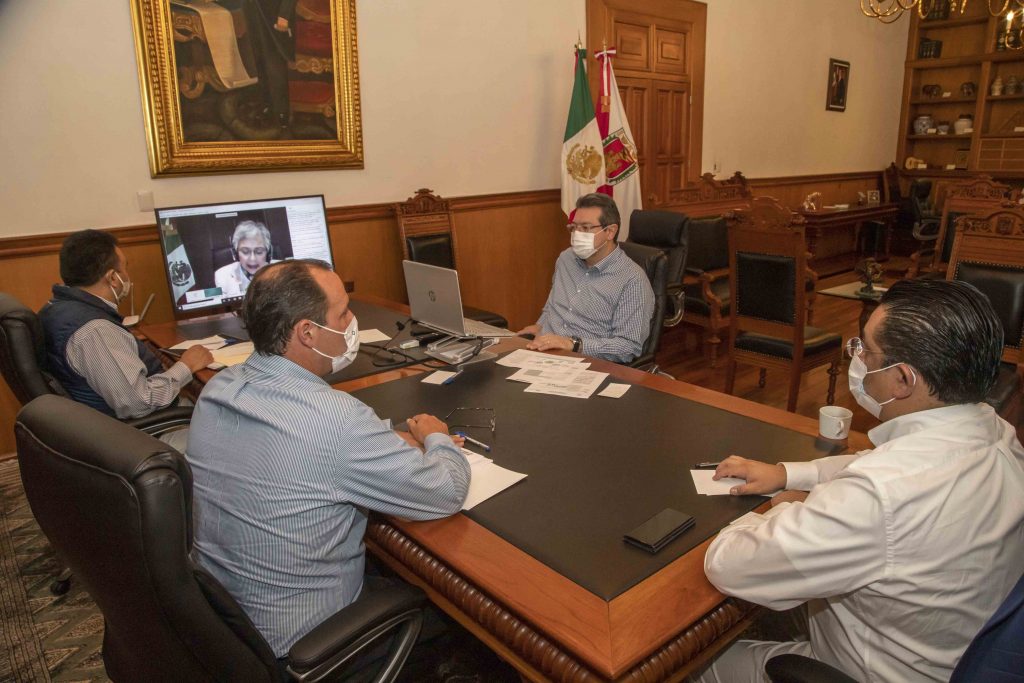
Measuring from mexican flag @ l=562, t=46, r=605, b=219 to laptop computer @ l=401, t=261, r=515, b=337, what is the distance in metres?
2.26

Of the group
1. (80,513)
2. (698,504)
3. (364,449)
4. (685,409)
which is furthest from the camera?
(685,409)

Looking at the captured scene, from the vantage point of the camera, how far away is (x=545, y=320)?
3.02 m

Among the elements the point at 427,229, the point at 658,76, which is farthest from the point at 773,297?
the point at 658,76

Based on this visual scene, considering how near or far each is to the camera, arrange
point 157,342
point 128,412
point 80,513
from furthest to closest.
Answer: point 157,342
point 128,412
point 80,513

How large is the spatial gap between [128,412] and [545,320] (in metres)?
1.67

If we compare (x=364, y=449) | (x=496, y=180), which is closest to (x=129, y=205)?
(x=496, y=180)

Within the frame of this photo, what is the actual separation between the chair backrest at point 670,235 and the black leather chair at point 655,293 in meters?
1.04

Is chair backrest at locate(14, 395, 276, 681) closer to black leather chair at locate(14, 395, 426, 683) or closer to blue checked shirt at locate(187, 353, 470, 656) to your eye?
black leather chair at locate(14, 395, 426, 683)

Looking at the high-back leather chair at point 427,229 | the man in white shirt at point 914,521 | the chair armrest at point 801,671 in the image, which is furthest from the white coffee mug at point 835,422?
the high-back leather chair at point 427,229

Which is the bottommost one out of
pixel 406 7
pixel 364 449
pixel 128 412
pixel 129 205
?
pixel 128 412

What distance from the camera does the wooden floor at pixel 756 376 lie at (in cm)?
384

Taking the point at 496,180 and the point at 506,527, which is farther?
the point at 496,180

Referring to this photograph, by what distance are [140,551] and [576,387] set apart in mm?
1348

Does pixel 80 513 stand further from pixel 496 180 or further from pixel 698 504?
pixel 496 180
